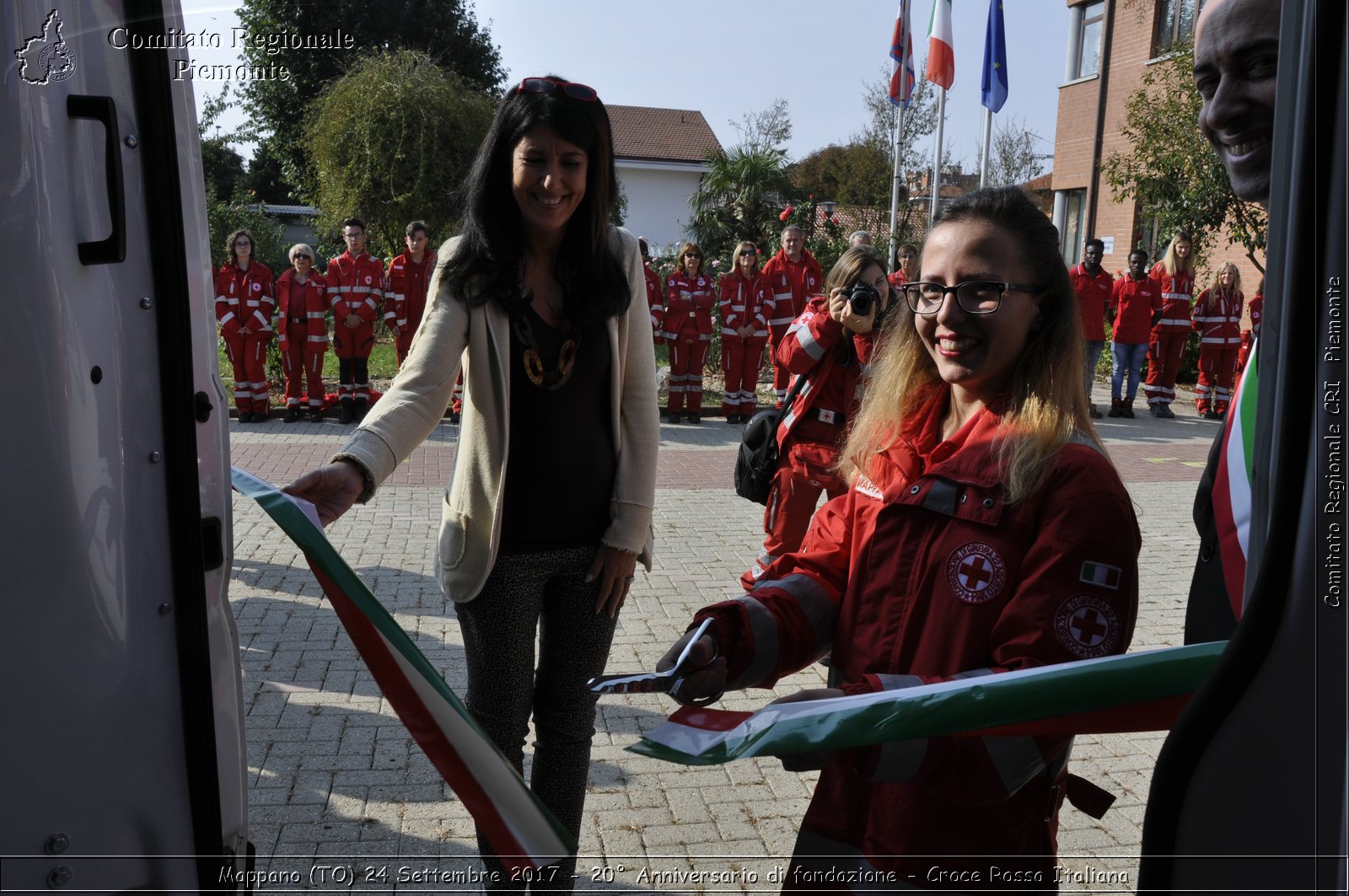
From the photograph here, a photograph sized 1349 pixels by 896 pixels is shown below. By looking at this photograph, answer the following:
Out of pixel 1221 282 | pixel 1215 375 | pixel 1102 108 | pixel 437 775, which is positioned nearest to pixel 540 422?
pixel 437 775

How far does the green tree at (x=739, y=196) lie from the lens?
2669 cm

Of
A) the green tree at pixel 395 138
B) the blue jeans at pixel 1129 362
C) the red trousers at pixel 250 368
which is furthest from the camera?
the green tree at pixel 395 138

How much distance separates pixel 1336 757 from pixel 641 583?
5.75 metres

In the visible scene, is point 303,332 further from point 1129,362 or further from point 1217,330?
point 1217,330

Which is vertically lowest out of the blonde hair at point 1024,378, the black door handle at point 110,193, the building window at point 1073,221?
the blonde hair at point 1024,378

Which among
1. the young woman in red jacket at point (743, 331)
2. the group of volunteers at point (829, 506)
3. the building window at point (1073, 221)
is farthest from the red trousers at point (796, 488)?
the building window at point (1073, 221)

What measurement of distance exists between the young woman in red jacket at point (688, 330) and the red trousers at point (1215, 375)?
289 inches

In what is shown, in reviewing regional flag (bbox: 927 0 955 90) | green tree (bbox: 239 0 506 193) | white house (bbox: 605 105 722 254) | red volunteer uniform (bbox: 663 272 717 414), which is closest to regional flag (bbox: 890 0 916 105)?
regional flag (bbox: 927 0 955 90)

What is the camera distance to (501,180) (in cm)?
279

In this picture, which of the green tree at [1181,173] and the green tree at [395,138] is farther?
the green tree at [395,138]

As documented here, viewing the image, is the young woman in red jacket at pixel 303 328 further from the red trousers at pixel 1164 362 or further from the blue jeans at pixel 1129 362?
the red trousers at pixel 1164 362

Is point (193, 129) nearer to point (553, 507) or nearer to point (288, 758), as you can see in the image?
point (553, 507)

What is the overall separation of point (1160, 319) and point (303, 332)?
1193cm

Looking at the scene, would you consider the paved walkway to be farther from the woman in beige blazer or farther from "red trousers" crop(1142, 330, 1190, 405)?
"red trousers" crop(1142, 330, 1190, 405)
